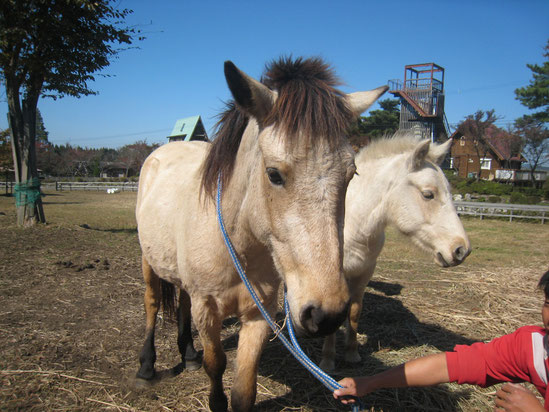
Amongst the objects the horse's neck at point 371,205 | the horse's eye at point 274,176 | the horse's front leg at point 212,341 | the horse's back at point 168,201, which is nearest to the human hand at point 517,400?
the horse's eye at point 274,176

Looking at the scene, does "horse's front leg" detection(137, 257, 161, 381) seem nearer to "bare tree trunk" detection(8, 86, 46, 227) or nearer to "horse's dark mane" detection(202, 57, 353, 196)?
"horse's dark mane" detection(202, 57, 353, 196)

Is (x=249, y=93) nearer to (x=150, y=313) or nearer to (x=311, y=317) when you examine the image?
(x=311, y=317)

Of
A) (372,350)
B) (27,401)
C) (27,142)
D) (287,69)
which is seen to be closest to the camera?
(287,69)

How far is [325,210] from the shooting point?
148cm

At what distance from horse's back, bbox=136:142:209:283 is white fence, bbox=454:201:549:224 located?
671 inches

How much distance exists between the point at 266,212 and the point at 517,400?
55.0 inches

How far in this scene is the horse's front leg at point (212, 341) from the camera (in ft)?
7.52

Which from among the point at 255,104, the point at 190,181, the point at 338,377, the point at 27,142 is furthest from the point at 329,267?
the point at 27,142

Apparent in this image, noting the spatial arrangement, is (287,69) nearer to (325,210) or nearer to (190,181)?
(325,210)

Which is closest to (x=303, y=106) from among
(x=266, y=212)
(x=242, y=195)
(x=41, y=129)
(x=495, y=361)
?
(x=266, y=212)

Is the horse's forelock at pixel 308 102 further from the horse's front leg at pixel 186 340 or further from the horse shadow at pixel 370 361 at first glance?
the horse's front leg at pixel 186 340

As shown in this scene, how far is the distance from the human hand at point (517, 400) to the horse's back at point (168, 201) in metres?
1.98

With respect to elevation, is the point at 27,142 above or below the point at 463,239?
above

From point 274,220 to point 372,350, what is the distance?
2973 mm
